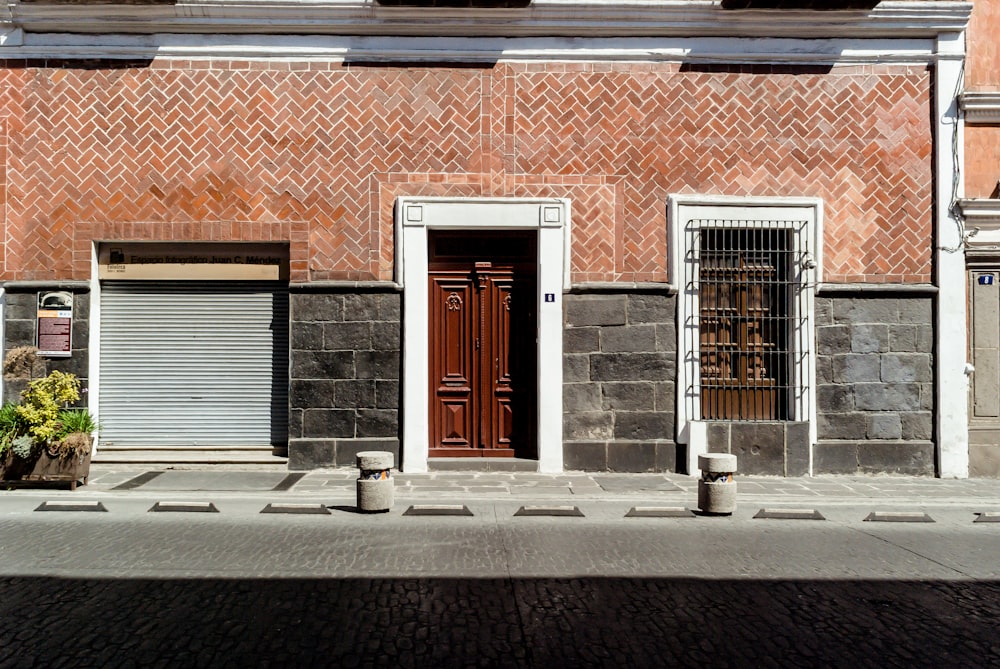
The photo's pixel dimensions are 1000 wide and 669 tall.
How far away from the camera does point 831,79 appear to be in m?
10.6

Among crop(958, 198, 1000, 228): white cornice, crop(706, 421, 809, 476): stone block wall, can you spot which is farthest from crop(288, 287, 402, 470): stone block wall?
crop(958, 198, 1000, 228): white cornice

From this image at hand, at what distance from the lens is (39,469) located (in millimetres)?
8695

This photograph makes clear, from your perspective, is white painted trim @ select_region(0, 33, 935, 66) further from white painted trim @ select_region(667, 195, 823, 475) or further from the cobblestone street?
the cobblestone street

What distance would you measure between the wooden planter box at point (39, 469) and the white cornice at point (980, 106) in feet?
41.3

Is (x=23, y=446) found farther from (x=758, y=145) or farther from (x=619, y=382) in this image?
(x=758, y=145)

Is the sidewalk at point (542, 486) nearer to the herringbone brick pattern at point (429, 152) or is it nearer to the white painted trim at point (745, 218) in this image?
the white painted trim at point (745, 218)

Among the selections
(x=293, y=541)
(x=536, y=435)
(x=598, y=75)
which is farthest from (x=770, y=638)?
(x=598, y=75)

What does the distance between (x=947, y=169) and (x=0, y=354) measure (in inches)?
527

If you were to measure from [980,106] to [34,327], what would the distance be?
530 inches

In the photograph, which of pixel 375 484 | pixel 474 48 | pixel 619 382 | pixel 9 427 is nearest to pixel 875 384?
pixel 619 382

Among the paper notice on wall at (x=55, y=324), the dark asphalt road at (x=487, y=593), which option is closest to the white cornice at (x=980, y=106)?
the dark asphalt road at (x=487, y=593)

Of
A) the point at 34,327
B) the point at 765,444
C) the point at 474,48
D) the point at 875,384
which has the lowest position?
the point at 765,444

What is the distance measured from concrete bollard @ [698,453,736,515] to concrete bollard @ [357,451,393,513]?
3.33m

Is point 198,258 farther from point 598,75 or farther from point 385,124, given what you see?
point 598,75
